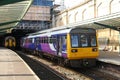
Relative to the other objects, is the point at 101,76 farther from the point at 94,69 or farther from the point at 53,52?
the point at 53,52

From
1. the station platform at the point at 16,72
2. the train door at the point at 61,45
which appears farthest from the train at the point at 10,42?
the station platform at the point at 16,72

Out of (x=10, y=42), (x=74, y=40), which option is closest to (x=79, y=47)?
(x=74, y=40)

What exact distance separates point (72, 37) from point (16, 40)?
5477 centimetres

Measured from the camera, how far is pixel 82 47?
69.0 feet

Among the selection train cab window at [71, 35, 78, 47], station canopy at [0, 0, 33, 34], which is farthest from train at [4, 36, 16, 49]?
train cab window at [71, 35, 78, 47]

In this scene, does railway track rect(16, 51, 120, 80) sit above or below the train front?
below

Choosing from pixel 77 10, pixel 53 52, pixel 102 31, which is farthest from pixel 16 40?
pixel 53 52

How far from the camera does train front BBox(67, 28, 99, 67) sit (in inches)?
820

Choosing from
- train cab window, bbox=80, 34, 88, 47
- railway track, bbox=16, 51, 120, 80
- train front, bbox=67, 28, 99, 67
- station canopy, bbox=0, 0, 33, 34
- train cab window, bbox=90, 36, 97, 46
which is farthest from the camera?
train cab window, bbox=90, 36, 97, 46

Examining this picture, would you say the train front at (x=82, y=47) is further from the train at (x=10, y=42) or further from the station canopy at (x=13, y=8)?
the train at (x=10, y=42)

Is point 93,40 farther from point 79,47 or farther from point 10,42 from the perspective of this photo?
point 10,42

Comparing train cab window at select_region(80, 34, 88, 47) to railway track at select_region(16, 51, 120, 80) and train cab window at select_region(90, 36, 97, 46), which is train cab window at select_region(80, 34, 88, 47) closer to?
train cab window at select_region(90, 36, 97, 46)

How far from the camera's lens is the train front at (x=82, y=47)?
20.8 m

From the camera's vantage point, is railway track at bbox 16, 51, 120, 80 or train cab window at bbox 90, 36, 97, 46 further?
train cab window at bbox 90, 36, 97, 46
